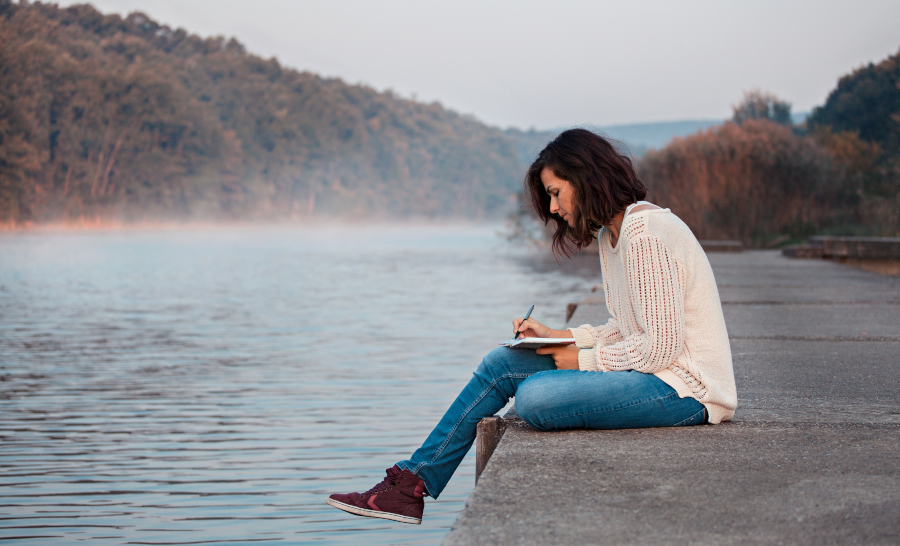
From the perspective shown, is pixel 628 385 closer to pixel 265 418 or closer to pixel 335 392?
pixel 265 418

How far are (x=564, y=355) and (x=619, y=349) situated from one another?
0.22 m

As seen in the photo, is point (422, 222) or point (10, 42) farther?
point (422, 222)

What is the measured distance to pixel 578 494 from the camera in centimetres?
223

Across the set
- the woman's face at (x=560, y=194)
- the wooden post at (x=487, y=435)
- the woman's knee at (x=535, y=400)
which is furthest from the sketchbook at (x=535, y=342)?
the woman's face at (x=560, y=194)

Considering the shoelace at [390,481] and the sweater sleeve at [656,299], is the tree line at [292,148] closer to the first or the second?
the sweater sleeve at [656,299]

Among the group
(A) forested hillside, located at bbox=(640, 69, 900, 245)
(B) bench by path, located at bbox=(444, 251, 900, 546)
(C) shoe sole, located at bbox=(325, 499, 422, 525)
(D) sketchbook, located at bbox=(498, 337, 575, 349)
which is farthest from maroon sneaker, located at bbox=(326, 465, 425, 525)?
(A) forested hillside, located at bbox=(640, 69, 900, 245)

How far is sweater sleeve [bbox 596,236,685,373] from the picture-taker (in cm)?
268

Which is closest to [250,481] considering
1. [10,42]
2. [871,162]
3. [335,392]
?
[335,392]

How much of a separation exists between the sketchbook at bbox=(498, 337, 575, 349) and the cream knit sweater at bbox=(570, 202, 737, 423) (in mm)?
104

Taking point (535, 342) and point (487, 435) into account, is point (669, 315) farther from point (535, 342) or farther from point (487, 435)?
point (487, 435)

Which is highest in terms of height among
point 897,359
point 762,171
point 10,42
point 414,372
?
point 10,42

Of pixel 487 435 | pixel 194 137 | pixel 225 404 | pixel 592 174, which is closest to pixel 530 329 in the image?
pixel 487 435

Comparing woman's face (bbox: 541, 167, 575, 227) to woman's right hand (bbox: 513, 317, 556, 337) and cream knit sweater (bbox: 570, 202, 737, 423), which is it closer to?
cream knit sweater (bbox: 570, 202, 737, 423)

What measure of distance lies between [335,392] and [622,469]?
407 centimetres
